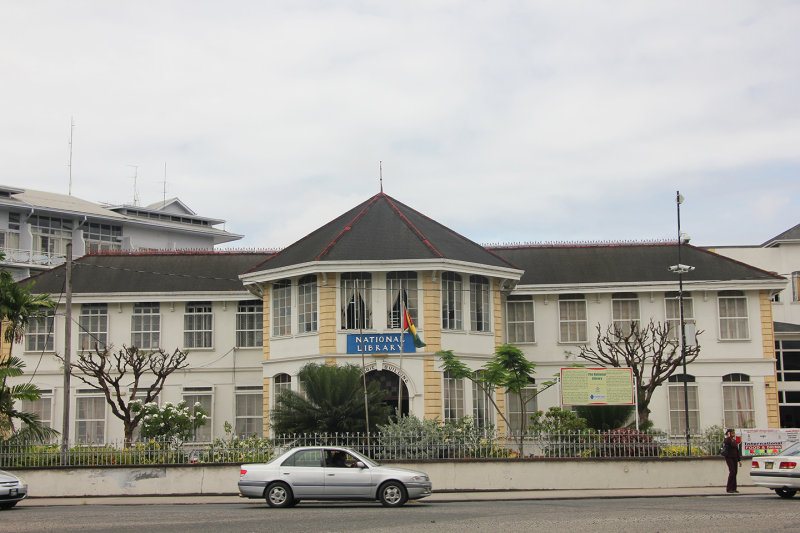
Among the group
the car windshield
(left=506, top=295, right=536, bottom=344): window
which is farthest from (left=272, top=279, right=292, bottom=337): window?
the car windshield

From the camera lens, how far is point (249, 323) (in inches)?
1506

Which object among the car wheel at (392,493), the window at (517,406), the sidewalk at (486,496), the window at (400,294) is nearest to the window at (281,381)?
the window at (400,294)

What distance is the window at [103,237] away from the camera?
219ft

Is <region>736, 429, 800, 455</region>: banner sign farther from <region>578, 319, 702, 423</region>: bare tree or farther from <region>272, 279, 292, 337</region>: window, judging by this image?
<region>272, 279, 292, 337</region>: window

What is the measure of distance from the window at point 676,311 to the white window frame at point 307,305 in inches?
543

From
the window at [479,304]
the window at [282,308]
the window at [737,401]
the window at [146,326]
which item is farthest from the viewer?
the window at [146,326]

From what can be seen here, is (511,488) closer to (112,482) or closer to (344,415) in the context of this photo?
(344,415)

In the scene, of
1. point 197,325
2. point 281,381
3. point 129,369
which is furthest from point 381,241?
point 129,369

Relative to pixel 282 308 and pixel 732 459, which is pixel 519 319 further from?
pixel 732 459

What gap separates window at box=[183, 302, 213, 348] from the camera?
38094mm

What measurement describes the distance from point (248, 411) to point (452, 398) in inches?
373

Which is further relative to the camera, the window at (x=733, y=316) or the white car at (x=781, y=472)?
the window at (x=733, y=316)

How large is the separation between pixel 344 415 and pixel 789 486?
478 inches

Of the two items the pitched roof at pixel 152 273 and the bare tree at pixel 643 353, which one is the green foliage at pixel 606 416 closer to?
the bare tree at pixel 643 353
